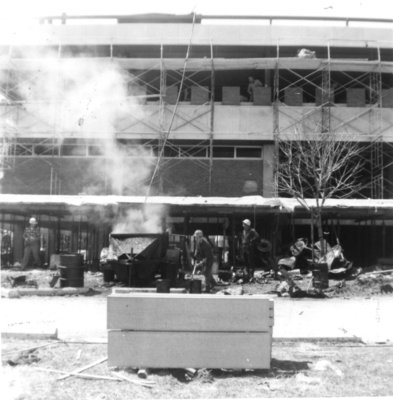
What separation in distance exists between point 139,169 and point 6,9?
16782mm

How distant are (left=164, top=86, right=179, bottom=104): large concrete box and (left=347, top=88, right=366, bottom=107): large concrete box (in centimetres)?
766

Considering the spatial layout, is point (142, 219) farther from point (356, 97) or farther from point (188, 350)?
point (188, 350)

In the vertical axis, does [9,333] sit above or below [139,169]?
below

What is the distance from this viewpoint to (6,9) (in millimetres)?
5410

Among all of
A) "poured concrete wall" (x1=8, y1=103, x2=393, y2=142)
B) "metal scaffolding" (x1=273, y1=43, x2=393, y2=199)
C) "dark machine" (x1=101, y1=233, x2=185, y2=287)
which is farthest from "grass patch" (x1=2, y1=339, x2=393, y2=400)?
"poured concrete wall" (x1=8, y1=103, x2=393, y2=142)

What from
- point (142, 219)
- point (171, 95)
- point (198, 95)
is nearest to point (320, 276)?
point (142, 219)

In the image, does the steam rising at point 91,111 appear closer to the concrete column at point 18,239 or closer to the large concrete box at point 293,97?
the concrete column at point 18,239

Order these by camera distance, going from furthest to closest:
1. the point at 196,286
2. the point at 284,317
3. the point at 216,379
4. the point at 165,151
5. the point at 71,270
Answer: the point at 165,151 < the point at 71,270 < the point at 196,286 < the point at 284,317 < the point at 216,379

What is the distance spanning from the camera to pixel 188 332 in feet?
18.9

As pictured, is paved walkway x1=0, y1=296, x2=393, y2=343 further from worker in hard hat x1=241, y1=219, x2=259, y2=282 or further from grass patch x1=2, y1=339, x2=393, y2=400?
worker in hard hat x1=241, y1=219, x2=259, y2=282

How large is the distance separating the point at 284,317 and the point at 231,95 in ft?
48.8

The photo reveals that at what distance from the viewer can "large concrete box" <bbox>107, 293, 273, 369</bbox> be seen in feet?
18.9

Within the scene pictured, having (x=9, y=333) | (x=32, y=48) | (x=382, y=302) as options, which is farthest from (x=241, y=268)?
(x=32, y=48)

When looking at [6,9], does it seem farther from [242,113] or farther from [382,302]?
[242,113]
